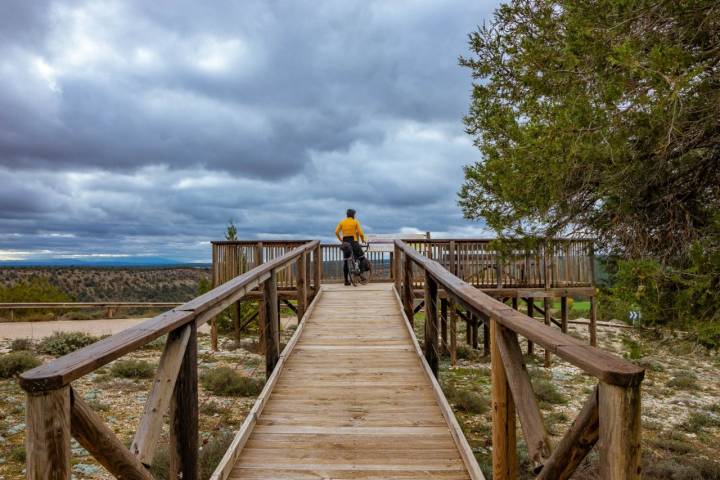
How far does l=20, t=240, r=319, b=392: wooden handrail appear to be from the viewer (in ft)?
5.18

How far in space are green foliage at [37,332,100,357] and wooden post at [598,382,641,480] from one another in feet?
51.7

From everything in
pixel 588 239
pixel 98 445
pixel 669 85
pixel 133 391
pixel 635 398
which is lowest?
pixel 133 391

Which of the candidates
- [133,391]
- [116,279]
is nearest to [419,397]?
[133,391]

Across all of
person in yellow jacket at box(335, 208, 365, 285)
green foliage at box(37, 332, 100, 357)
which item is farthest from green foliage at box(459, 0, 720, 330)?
green foliage at box(37, 332, 100, 357)

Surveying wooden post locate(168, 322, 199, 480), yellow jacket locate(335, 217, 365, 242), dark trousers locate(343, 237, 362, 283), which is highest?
yellow jacket locate(335, 217, 365, 242)

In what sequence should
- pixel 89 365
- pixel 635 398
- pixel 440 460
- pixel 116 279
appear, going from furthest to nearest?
1. pixel 116 279
2. pixel 440 460
3. pixel 89 365
4. pixel 635 398

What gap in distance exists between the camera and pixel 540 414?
84.8 inches

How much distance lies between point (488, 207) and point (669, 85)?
404 centimetres

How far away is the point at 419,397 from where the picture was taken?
4.50 m

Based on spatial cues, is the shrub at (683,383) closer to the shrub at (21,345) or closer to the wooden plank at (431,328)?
the wooden plank at (431,328)

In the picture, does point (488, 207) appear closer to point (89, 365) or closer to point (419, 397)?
point (419, 397)

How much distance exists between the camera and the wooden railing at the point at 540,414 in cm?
150

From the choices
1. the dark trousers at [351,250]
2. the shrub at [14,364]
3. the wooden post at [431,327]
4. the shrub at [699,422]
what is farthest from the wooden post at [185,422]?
→ the shrub at [14,364]

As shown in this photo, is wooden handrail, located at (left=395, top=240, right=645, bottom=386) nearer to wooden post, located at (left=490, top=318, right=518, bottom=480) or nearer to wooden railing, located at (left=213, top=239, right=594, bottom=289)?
wooden post, located at (left=490, top=318, right=518, bottom=480)
